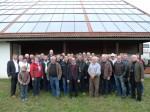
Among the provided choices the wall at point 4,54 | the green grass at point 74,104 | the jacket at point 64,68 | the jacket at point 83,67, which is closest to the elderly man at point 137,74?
the green grass at point 74,104

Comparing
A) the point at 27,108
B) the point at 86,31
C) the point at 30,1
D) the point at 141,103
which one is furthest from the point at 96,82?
the point at 30,1

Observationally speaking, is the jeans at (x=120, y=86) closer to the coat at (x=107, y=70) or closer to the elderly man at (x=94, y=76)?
the coat at (x=107, y=70)

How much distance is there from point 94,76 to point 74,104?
151 cm

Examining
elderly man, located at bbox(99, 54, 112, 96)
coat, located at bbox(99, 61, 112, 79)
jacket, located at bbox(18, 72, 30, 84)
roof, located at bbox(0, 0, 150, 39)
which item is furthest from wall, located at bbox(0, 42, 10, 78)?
coat, located at bbox(99, 61, 112, 79)

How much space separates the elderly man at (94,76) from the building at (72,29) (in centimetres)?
440

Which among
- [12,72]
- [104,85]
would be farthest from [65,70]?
[12,72]

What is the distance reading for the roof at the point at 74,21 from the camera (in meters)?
13.3

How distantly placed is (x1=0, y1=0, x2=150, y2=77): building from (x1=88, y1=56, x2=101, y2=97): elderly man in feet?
14.4

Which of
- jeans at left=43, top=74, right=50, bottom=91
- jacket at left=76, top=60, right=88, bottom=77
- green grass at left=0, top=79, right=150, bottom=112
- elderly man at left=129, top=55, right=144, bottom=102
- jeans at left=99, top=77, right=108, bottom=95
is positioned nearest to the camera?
green grass at left=0, top=79, right=150, bottom=112

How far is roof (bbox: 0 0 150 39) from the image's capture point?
1330 cm

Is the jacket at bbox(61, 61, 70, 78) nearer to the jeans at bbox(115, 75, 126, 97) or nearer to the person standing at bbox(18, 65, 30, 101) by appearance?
the person standing at bbox(18, 65, 30, 101)

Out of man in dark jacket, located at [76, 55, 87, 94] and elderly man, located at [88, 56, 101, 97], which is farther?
man in dark jacket, located at [76, 55, 87, 94]

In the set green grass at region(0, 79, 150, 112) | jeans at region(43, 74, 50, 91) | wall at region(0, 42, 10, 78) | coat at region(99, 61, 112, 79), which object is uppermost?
wall at region(0, 42, 10, 78)

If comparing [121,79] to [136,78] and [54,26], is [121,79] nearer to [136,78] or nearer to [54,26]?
[136,78]
